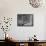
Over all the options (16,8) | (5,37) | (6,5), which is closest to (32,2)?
(16,8)

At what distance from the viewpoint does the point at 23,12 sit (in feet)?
14.9

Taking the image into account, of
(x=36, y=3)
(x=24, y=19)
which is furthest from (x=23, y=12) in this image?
(x=36, y=3)

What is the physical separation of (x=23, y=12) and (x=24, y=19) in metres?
0.26

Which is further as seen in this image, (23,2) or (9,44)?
(23,2)

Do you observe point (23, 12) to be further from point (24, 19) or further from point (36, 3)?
point (36, 3)

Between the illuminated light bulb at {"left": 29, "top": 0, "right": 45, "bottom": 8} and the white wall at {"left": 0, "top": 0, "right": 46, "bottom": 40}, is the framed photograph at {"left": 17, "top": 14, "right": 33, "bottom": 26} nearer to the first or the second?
the white wall at {"left": 0, "top": 0, "right": 46, "bottom": 40}

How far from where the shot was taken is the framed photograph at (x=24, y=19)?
179 inches

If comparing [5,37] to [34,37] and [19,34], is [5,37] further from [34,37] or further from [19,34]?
[34,37]

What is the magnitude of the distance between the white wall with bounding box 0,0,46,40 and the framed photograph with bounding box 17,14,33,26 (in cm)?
11

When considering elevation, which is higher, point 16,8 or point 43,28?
point 16,8

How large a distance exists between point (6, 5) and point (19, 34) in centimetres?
117

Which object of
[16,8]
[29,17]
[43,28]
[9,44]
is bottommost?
[9,44]

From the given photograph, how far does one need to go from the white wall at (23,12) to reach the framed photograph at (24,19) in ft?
0.36

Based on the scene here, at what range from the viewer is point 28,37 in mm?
4461
